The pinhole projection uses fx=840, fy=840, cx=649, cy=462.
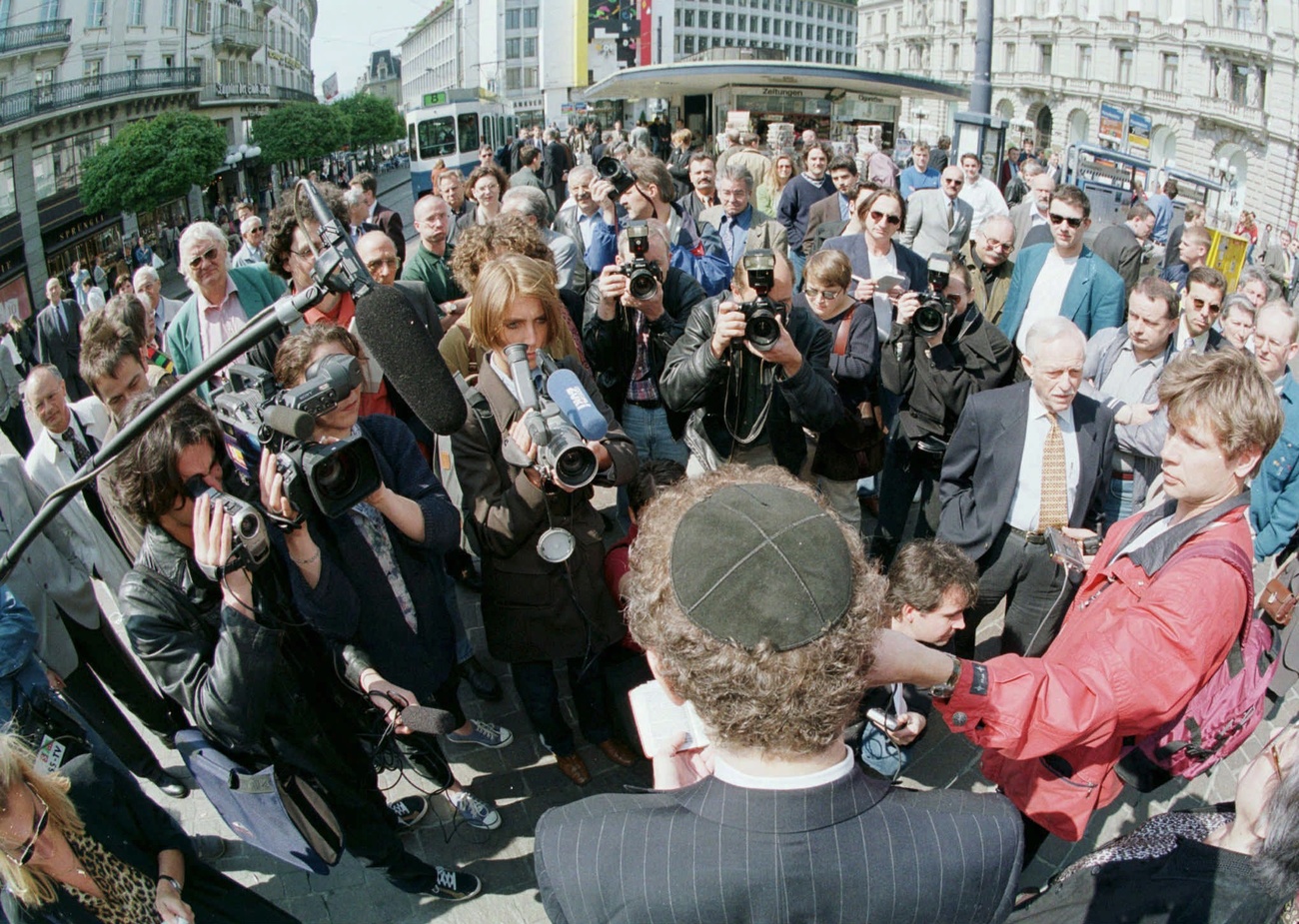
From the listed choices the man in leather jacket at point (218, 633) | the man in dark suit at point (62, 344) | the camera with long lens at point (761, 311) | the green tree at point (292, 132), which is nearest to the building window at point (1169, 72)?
Result: the green tree at point (292, 132)

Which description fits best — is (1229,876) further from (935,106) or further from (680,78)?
(935,106)

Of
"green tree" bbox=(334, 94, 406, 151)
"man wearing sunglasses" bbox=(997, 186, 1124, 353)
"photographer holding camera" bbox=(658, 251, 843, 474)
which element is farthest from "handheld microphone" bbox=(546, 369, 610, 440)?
"green tree" bbox=(334, 94, 406, 151)

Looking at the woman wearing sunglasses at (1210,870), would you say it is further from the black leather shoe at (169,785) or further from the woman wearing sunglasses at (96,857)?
the black leather shoe at (169,785)

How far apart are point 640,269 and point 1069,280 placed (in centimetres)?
295

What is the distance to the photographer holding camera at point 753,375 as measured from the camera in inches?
132

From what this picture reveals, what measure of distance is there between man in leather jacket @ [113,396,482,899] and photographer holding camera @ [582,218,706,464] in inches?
78.9

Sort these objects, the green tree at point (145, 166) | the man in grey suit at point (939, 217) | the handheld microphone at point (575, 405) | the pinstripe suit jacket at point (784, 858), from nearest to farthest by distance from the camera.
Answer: the pinstripe suit jacket at point (784, 858) < the handheld microphone at point (575, 405) < the man in grey suit at point (939, 217) < the green tree at point (145, 166)

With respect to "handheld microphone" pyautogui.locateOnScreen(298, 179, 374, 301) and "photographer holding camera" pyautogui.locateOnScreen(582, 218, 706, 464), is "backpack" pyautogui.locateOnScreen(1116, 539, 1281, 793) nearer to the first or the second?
"handheld microphone" pyautogui.locateOnScreen(298, 179, 374, 301)

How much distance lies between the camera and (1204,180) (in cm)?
1662

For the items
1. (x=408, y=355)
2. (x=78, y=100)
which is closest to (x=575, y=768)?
(x=408, y=355)

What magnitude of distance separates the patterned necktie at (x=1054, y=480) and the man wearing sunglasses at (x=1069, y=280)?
178 centimetres

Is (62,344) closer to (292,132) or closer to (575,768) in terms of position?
(575,768)

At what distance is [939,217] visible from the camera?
25.2ft

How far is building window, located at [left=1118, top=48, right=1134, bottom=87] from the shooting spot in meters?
56.9
